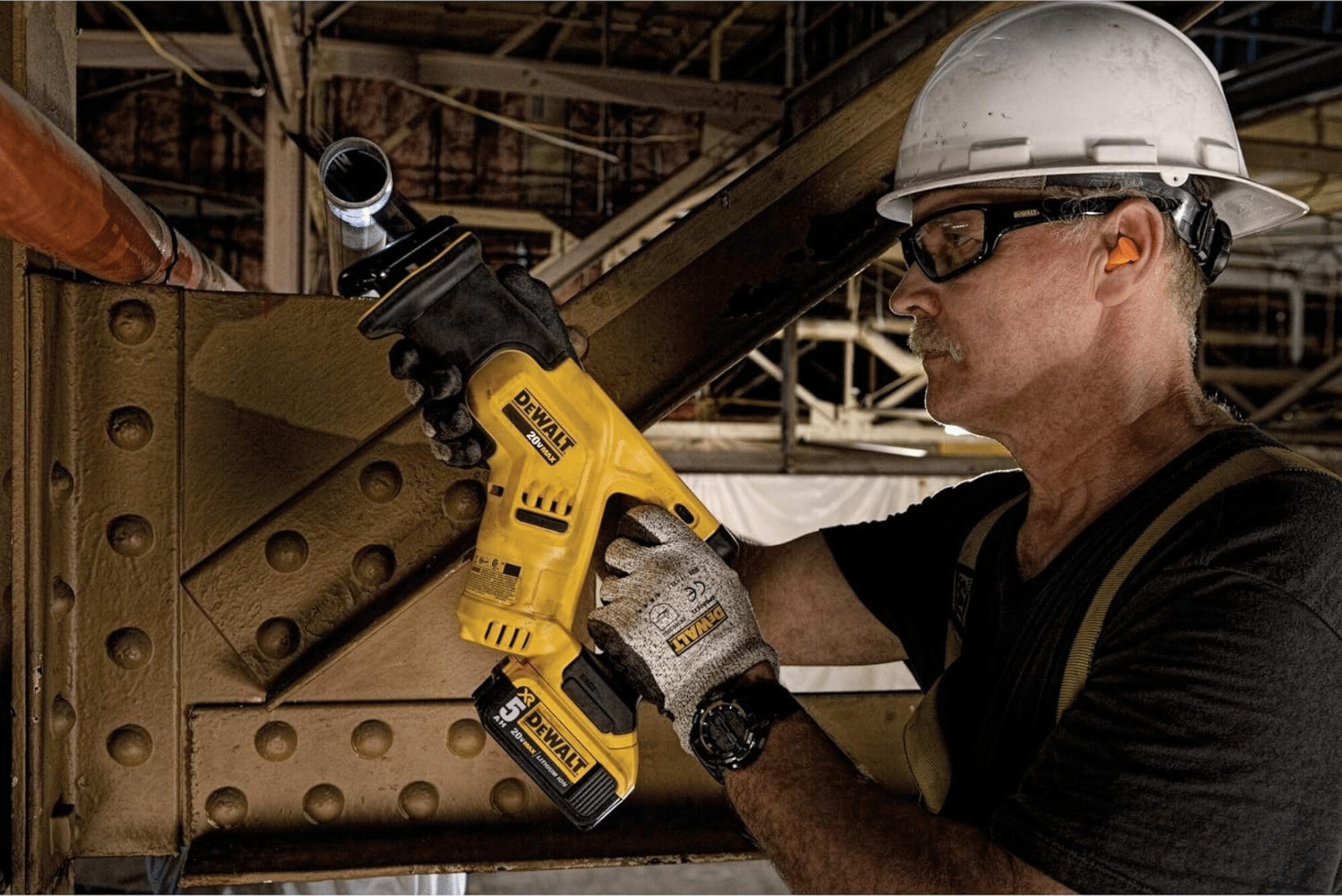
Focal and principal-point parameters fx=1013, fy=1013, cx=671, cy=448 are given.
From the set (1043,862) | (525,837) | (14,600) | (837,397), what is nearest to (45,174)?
(14,600)

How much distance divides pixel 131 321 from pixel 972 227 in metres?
1.21

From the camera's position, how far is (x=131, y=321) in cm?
142

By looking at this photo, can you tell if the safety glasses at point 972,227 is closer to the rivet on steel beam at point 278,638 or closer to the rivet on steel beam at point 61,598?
the rivet on steel beam at point 278,638

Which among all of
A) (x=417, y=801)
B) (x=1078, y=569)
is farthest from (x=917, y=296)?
(x=417, y=801)

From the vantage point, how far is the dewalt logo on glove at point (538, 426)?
4.67ft

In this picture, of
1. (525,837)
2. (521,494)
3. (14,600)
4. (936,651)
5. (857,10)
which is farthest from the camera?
(857,10)

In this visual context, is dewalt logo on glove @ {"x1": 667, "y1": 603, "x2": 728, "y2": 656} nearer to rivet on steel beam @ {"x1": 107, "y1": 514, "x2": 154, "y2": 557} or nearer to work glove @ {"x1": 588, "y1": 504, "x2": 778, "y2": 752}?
work glove @ {"x1": 588, "y1": 504, "x2": 778, "y2": 752}

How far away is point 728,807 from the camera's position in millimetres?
1639

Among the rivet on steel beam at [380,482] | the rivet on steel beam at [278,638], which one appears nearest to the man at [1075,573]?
the rivet on steel beam at [380,482]

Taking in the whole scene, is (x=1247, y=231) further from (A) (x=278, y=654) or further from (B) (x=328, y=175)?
(A) (x=278, y=654)

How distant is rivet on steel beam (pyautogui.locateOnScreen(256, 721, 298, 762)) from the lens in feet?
4.89

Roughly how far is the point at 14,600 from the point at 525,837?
0.79 meters

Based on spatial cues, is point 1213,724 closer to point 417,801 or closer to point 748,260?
point 748,260

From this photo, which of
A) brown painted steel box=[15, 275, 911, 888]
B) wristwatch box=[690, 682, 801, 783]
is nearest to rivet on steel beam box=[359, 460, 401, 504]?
brown painted steel box=[15, 275, 911, 888]
